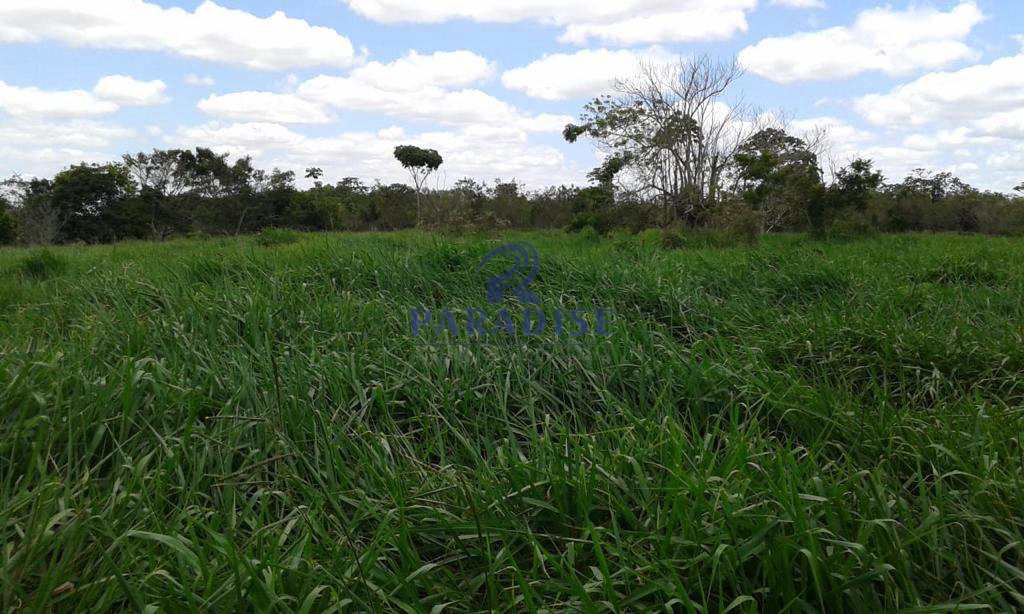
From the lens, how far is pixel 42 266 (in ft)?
18.5

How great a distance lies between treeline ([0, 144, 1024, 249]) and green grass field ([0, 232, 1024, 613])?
721 centimetres

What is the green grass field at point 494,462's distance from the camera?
1.55 metres

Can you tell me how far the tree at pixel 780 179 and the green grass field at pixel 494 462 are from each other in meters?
9.64

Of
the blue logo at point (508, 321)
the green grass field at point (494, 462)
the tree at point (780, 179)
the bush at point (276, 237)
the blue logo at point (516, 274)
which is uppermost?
the tree at point (780, 179)

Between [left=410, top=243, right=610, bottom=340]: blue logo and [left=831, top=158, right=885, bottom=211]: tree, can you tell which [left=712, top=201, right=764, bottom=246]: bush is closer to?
[left=831, top=158, right=885, bottom=211]: tree

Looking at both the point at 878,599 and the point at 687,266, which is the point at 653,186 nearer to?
the point at 687,266

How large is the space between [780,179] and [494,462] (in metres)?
12.9

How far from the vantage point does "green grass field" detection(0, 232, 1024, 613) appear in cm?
155

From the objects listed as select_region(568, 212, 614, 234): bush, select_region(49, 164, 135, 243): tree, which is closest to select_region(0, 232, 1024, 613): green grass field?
select_region(568, 212, 614, 234): bush

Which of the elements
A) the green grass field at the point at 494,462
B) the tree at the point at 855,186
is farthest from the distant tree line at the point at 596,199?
the green grass field at the point at 494,462

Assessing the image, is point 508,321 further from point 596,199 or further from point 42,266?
point 596,199

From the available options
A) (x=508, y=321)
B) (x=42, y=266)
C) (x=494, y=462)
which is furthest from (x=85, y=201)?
(x=494, y=462)

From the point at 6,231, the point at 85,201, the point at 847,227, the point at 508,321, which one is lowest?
the point at 508,321

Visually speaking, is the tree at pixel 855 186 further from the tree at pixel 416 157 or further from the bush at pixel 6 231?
the bush at pixel 6 231
